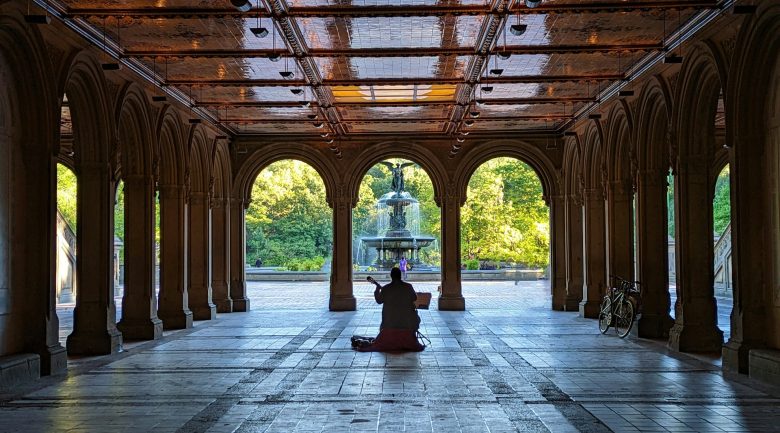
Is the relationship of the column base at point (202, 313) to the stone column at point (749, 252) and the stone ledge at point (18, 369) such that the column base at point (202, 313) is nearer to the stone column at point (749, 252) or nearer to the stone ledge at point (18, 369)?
the stone ledge at point (18, 369)

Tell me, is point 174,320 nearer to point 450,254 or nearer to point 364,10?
point 450,254

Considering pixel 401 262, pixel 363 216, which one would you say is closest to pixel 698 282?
pixel 401 262

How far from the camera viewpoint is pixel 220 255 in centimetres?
2298

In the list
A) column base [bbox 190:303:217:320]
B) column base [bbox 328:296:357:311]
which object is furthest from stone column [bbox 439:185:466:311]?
column base [bbox 190:303:217:320]

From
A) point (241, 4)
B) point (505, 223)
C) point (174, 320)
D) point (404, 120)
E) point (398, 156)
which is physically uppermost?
point (404, 120)

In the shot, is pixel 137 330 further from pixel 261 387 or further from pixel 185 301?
pixel 261 387

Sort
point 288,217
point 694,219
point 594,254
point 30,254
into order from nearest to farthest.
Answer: point 30,254, point 694,219, point 594,254, point 288,217

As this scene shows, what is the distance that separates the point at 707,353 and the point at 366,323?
26.7ft

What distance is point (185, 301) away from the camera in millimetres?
18328

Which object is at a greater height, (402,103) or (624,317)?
(402,103)

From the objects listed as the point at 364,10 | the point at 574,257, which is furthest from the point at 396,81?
the point at 574,257

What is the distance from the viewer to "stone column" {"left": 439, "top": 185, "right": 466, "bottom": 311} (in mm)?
23156

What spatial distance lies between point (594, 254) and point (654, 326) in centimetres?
498

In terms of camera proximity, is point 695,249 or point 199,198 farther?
point 199,198
